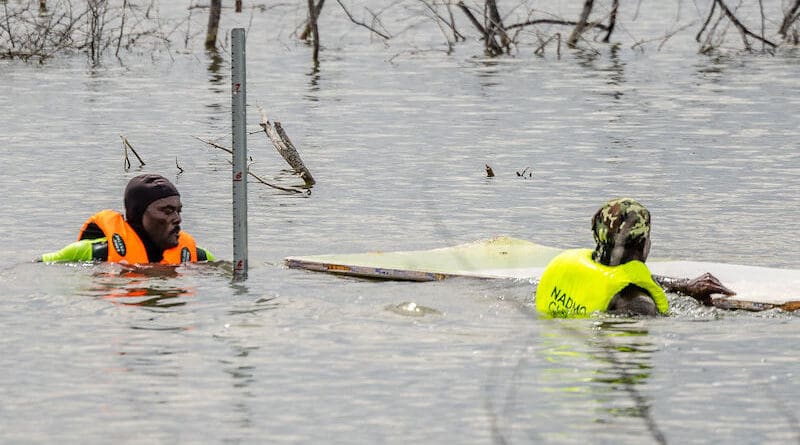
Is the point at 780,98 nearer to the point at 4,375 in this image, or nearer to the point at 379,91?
the point at 379,91

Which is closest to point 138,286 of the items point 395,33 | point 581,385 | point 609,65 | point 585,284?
point 585,284

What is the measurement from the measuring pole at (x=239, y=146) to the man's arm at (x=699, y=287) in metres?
2.77

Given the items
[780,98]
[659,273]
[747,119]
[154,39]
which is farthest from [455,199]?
[154,39]

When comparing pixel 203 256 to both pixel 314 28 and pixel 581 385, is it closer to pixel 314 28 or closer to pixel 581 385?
pixel 581 385

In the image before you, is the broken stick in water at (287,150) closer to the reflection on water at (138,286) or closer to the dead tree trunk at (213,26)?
the reflection on water at (138,286)

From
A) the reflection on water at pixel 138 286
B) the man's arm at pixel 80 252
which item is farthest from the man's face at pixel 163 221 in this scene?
the man's arm at pixel 80 252

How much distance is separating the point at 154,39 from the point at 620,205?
27.5 m

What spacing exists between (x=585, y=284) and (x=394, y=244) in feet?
13.8

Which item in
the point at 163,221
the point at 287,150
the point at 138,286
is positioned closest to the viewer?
the point at 138,286

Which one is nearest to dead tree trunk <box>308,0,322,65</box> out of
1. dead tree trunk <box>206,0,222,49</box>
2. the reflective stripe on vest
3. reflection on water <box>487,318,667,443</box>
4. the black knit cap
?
dead tree trunk <box>206,0,222,49</box>

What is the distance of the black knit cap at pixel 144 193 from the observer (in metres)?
11.7

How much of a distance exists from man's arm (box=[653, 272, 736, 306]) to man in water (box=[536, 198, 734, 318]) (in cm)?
46

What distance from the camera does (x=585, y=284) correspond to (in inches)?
402

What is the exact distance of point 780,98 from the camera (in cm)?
2575
